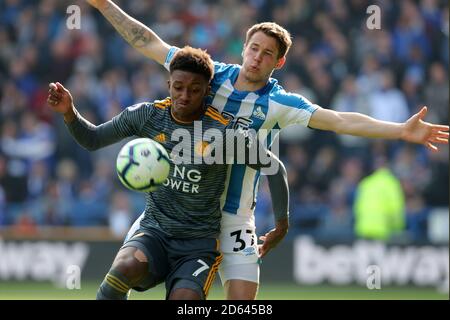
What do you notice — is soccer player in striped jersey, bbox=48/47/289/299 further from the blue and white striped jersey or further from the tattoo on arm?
the tattoo on arm

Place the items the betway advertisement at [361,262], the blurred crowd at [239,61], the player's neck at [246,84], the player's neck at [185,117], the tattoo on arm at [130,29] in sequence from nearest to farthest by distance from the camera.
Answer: the player's neck at [185,117]
the player's neck at [246,84]
the tattoo on arm at [130,29]
the betway advertisement at [361,262]
the blurred crowd at [239,61]

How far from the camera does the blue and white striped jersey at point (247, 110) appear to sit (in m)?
7.29

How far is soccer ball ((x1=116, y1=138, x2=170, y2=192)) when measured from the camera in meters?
6.58

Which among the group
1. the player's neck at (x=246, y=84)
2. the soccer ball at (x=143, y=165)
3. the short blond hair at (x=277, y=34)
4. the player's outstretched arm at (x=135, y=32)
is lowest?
the soccer ball at (x=143, y=165)

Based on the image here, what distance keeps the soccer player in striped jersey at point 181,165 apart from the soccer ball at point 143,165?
0.26 metres

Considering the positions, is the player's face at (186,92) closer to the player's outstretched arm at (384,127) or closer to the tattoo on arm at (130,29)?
the player's outstretched arm at (384,127)

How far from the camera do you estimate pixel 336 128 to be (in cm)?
715

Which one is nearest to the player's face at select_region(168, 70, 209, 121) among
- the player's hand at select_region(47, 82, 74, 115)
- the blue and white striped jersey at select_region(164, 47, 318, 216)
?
the blue and white striped jersey at select_region(164, 47, 318, 216)

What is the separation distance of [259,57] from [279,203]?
3.74ft

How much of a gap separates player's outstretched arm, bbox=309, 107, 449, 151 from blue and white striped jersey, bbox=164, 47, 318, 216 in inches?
4.7

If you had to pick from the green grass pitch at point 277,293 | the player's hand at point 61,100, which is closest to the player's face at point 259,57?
the player's hand at point 61,100

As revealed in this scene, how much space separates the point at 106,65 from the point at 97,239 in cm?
445
